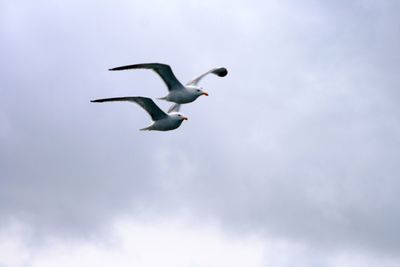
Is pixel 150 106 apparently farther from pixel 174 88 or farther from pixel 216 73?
pixel 216 73

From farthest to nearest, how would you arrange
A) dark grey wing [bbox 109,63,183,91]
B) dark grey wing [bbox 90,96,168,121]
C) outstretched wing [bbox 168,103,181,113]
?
outstretched wing [bbox 168,103,181,113] < dark grey wing [bbox 109,63,183,91] < dark grey wing [bbox 90,96,168,121]

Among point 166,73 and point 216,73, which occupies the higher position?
point 216,73

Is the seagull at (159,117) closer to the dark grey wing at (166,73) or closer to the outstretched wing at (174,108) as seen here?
the dark grey wing at (166,73)

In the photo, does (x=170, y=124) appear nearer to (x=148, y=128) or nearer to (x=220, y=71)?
(x=148, y=128)

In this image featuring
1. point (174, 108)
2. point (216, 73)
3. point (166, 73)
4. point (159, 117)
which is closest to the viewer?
point (166, 73)

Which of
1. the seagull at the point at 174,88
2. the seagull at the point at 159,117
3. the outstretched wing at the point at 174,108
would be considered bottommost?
the seagull at the point at 159,117

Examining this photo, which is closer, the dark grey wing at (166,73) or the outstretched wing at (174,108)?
the dark grey wing at (166,73)

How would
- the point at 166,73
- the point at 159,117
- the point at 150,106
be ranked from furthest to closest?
1. the point at 159,117
2. the point at 166,73
3. the point at 150,106

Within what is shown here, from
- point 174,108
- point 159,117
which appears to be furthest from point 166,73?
point 174,108

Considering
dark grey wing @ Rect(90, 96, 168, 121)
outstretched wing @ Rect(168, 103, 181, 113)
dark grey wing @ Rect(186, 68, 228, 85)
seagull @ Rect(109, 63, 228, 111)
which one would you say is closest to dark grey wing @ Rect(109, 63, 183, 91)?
seagull @ Rect(109, 63, 228, 111)

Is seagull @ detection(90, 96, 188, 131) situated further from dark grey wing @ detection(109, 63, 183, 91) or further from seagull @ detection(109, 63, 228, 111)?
dark grey wing @ detection(109, 63, 183, 91)

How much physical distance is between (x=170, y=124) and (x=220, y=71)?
12.2 m

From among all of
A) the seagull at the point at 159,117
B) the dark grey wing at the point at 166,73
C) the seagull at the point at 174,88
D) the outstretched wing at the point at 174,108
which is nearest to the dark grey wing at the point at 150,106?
the seagull at the point at 159,117

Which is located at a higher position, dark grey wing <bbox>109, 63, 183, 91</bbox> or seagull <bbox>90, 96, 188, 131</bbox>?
dark grey wing <bbox>109, 63, 183, 91</bbox>
